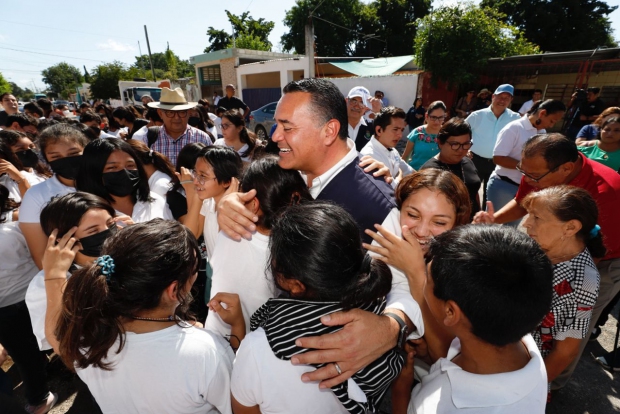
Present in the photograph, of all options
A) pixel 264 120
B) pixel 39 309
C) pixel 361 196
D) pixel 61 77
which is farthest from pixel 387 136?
pixel 61 77

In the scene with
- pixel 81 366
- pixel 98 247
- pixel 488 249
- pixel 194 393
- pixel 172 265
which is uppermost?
pixel 488 249

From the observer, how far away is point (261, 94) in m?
19.5

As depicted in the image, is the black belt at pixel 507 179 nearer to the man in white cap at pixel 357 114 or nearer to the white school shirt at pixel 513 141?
the white school shirt at pixel 513 141

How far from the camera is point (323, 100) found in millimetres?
1803

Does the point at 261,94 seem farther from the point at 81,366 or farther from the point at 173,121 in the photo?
the point at 81,366

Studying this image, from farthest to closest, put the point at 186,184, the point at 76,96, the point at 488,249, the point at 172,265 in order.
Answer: the point at 76,96 < the point at 186,184 < the point at 172,265 < the point at 488,249

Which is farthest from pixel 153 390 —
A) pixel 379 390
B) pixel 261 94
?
pixel 261 94

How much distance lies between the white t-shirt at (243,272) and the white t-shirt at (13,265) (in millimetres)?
1595

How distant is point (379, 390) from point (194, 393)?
738mm

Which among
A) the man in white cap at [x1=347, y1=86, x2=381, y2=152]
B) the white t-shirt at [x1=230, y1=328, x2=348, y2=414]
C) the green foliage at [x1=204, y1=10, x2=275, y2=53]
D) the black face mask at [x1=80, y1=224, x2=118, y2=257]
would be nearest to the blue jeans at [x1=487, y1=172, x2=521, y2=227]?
the man in white cap at [x1=347, y1=86, x2=381, y2=152]

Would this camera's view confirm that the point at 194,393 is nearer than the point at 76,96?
Yes

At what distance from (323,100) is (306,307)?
1.18m

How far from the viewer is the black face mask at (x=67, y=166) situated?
8.14 feet

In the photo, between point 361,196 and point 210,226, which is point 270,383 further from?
point 210,226
